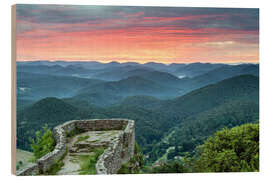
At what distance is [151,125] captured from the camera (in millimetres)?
11742

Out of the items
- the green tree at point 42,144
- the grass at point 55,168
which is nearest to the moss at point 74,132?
the green tree at point 42,144

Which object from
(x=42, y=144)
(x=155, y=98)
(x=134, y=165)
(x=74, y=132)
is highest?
(x=155, y=98)

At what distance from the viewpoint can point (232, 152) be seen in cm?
841

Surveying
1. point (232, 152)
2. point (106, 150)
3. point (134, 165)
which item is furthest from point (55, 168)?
point (232, 152)

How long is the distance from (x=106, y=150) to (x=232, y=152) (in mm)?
3610

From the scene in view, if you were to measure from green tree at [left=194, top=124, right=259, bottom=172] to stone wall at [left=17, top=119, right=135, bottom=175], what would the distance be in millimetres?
2060

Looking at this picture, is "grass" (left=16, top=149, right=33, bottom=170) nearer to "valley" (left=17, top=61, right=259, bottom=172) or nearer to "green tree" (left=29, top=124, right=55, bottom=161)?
"green tree" (left=29, top=124, right=55, bottom=161)

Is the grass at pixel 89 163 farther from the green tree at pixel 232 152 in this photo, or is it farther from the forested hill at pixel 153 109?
the green tree at pixel 232 152

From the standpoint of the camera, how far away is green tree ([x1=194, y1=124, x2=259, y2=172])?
8.28 metres

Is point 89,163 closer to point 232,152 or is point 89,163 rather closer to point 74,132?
point 74,132

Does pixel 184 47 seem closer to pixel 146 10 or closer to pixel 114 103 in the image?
pixel 146 10

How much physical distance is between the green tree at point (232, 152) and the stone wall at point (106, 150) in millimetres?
2060

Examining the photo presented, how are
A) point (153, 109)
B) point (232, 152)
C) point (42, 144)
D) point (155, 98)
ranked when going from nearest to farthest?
point (232, 152), point (42, 144), point (155, 98), point (153, 109)

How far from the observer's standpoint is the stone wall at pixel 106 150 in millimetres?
6879
